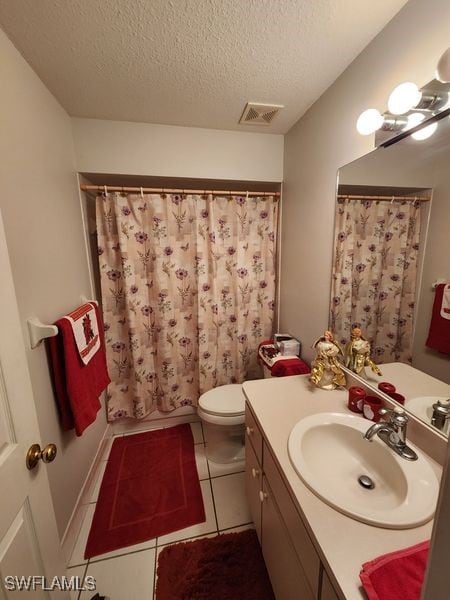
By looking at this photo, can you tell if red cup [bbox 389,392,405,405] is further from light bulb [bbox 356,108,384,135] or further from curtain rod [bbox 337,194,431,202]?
light bulb [bbox 356,108,384,135]

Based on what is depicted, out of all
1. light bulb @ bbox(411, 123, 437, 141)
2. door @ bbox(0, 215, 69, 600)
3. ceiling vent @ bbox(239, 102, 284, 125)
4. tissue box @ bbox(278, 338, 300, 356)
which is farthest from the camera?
tissue box @ bbox(278, 338, 300, 356)

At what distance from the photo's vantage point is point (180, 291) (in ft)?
6.36

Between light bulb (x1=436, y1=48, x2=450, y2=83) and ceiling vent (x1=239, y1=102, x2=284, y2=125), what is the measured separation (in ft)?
3.07

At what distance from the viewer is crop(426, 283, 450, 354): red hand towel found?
0.84 metres

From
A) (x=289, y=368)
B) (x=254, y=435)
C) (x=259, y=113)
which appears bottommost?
(x=254, y=435)

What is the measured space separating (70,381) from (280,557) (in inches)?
44.4

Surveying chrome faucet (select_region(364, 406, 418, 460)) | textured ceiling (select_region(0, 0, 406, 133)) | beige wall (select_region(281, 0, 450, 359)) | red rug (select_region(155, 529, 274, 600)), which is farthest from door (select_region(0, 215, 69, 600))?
beige wall (select_region(281, 0, 450, 359))

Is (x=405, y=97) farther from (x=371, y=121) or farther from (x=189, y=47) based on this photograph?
(x=189, y=47)

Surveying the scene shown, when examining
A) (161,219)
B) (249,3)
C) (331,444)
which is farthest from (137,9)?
(331,444)

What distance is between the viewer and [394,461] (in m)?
0.80

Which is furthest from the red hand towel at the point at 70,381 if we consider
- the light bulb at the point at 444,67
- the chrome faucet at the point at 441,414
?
the light bulb at the point at 444,67

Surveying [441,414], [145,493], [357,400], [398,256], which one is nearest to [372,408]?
[357,400]

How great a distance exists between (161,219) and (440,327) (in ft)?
5.55

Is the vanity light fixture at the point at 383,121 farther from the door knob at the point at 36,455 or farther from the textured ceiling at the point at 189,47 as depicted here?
the door knob at the point at 36,455
